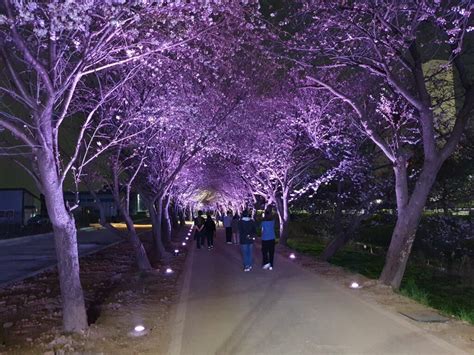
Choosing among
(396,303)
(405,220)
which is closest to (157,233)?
(405,220)

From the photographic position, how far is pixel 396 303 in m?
10.1

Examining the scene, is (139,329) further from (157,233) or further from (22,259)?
(22,259)

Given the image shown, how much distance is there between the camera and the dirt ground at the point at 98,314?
7.25 m

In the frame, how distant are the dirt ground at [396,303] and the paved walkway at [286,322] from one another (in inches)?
8.2

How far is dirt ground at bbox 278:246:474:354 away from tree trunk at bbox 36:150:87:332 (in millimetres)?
5127

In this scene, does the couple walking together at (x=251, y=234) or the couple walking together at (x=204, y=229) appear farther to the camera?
the couple walking together at (x=204, y=229)

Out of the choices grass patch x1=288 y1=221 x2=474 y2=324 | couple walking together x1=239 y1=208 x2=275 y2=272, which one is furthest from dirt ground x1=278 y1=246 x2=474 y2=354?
couple walking together x1=239 y1=208 x2=275 y2=272

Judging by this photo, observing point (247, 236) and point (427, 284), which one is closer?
point (247, 236)

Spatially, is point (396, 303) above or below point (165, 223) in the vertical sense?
below

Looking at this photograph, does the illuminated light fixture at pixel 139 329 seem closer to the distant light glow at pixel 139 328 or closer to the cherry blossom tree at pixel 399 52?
the distant light glow at pixel 139 328

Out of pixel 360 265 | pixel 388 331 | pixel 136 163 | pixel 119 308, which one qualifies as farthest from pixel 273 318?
pixel 360 265

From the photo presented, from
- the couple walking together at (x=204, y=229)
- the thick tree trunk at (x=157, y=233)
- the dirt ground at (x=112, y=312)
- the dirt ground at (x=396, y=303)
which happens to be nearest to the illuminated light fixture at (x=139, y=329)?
the dirt ground at (x=112, y=312)

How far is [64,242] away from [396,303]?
6.06m

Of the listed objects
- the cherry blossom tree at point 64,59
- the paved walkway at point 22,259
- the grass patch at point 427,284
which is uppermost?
the cherry blossom tree at point 64,59
